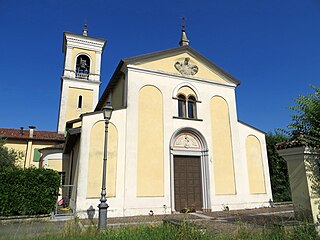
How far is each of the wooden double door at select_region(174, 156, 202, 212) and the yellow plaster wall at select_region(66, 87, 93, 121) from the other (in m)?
A: 18.1

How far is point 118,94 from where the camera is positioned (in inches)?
583

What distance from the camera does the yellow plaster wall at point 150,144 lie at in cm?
1171

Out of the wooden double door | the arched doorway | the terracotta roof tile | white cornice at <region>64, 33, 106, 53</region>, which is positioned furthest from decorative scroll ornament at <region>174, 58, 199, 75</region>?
white cornice at <region>64, 33, 106, 53</region>

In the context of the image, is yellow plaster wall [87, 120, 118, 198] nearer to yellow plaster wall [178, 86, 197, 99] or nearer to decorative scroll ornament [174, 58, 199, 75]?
yellow plaster wall [178, 86, 197, 99]

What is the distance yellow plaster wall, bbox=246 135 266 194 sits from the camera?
14297 mm

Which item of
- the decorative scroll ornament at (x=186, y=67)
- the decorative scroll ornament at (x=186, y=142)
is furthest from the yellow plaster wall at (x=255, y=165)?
the decorative scroll ornament at (x=186, y=67)

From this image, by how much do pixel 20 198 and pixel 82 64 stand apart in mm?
21884

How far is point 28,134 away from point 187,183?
68.5 ft

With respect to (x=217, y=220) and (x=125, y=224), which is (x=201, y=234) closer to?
(x=125, y=224)

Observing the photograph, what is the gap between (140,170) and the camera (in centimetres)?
1173

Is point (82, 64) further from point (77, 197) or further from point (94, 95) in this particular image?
point (77, 197)

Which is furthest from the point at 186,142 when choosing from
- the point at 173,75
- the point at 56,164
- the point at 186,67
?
the point at 56,164

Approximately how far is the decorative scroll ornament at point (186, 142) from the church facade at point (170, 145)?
2.4 inches

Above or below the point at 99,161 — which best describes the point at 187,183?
below
